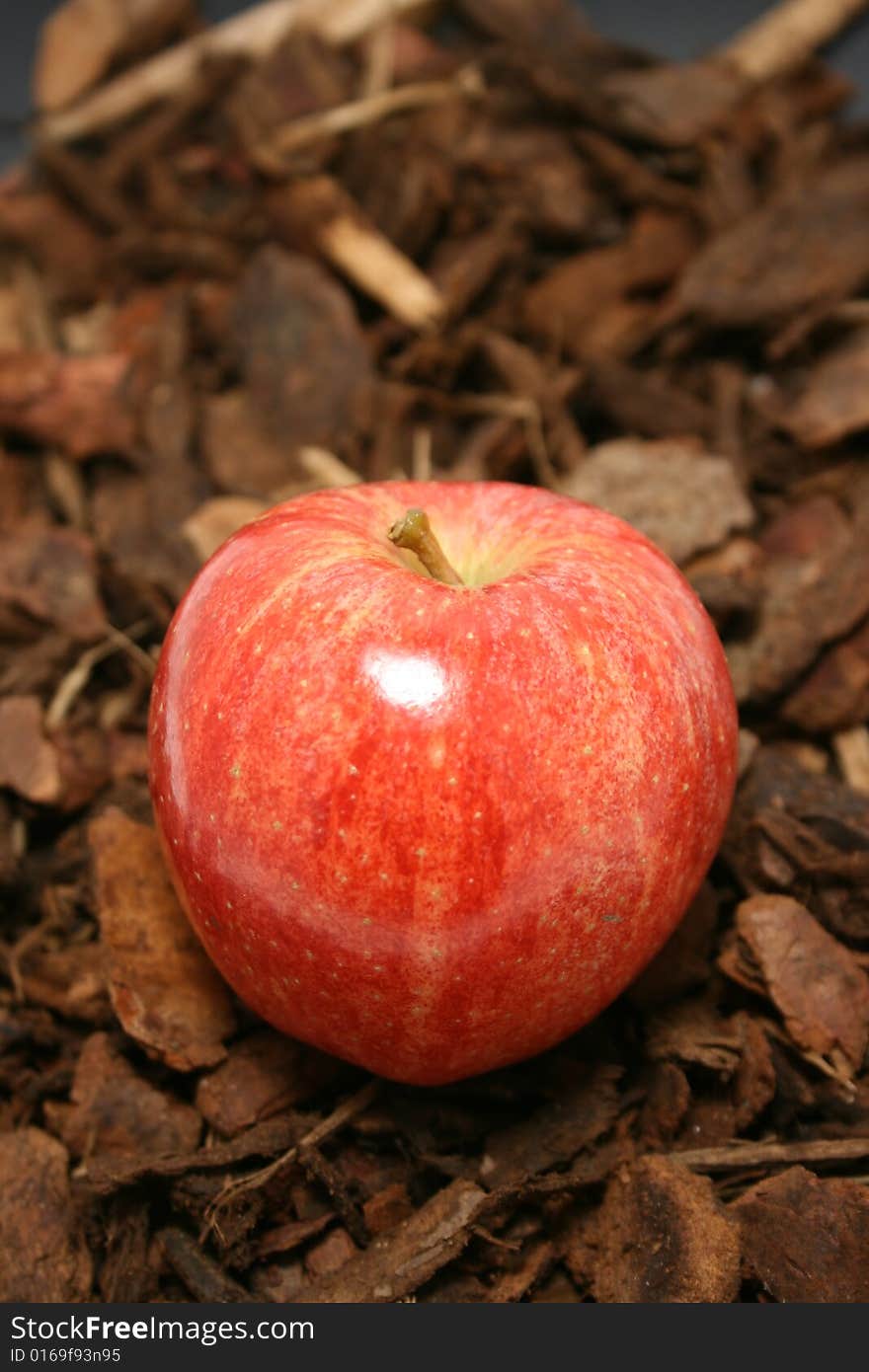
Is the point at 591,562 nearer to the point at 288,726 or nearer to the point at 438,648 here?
the point at 438,648

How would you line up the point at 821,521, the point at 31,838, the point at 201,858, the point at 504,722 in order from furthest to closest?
the point at 821,521
the point at 31,838
the point at 201,858
the point at 504,722

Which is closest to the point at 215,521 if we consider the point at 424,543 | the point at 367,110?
the point at 424,543

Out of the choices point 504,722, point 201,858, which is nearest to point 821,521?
point 504,722

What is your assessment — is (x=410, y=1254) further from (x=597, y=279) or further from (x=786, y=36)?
(x=786, y=36)

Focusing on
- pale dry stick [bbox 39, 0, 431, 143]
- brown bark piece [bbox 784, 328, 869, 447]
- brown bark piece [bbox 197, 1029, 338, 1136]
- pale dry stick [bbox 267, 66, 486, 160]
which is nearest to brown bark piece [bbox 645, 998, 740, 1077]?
brown bark piece [bbox 197, 1029, 338, 1136]

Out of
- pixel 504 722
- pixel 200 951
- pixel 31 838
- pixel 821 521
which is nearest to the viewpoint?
pixel 504 722

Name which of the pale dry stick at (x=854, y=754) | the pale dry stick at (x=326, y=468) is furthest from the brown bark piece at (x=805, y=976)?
the pale dry stick at (x=326, y=468)

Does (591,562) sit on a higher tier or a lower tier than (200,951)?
higher

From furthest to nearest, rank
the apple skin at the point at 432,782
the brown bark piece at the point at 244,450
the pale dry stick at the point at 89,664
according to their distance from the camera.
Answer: the brown bark piece at the point at 244,450 < the pale dry stick at the point at 89,664 < the apple skin at the point at 432,782

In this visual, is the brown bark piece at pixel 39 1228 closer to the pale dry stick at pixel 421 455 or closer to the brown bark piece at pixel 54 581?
the brown bark piece at pixel 54 581
